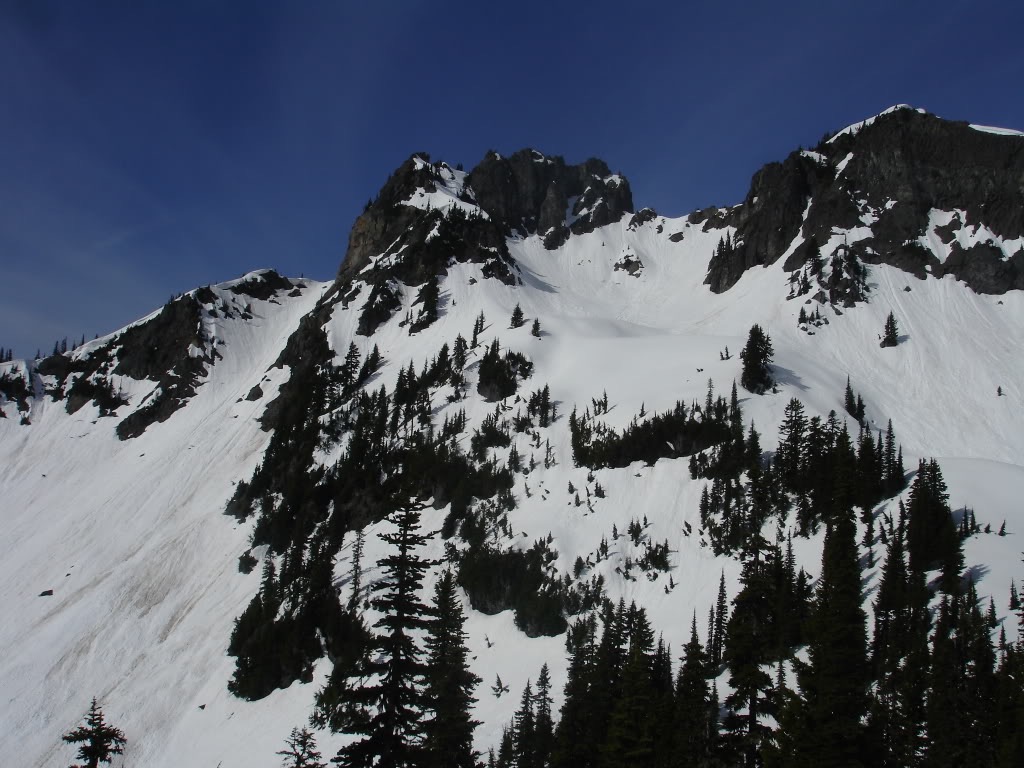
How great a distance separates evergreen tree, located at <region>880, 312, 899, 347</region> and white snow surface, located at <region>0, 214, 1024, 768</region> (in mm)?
1944

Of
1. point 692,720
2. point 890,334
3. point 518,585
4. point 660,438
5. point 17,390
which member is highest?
point 890,334

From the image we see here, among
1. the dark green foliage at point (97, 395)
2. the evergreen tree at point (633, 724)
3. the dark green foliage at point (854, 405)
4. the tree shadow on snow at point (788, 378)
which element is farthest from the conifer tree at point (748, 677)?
the dark green foliage at point (97, 395)

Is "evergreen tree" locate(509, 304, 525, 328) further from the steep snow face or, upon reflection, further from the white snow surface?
the steep snow face

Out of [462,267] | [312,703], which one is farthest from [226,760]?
[462,267]

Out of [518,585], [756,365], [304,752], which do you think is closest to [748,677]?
[304,752]

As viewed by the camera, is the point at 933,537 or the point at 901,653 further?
the point at 933,537

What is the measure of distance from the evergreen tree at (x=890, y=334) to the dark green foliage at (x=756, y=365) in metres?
37.4

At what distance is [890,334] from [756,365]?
4547cm

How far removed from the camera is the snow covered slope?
262 ft

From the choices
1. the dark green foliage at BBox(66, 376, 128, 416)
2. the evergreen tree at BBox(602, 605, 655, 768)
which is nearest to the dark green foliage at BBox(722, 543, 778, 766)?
the evergreen tree at BBox(602, 605, 655, 768)

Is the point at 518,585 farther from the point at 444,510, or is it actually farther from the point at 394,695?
the point at 394,695

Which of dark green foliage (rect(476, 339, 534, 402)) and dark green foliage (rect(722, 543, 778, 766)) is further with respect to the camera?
dark green foliage (rect(476, 339, 534, 402))

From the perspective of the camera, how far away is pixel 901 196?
166m

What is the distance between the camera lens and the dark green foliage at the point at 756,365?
107938 millimetres
